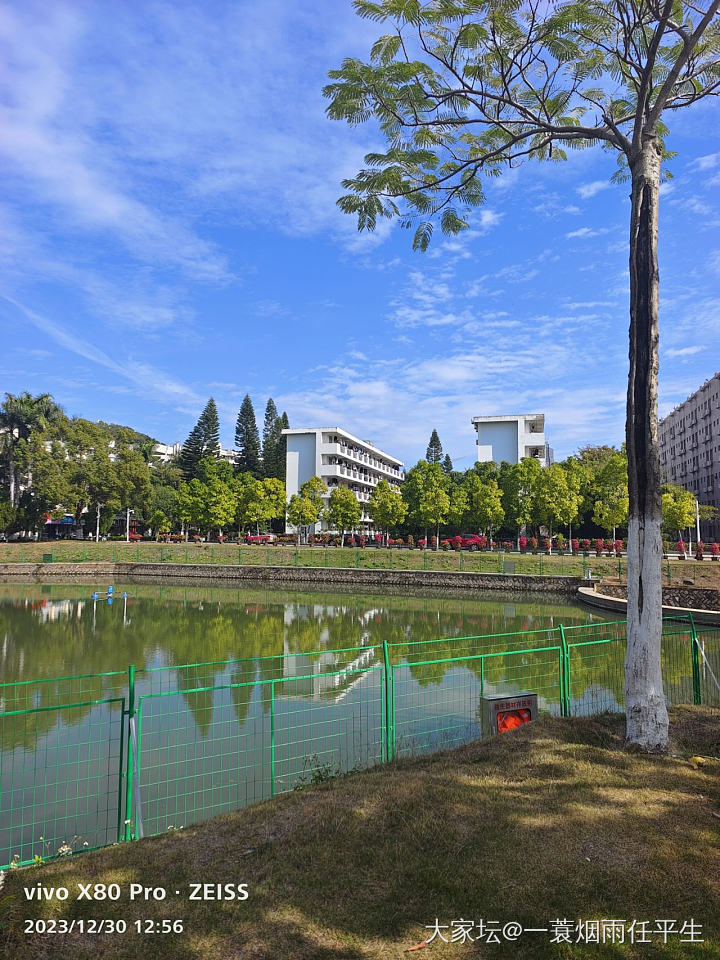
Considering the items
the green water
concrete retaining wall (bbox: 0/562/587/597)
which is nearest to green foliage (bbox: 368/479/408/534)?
concrete retaining wall (bbox: 0/562/587/597)

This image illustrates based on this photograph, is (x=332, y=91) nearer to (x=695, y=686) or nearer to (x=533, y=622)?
(x=695, y=686)

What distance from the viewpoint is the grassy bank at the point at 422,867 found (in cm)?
317

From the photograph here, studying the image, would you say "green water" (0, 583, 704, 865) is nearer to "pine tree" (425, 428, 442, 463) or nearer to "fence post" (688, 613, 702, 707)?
"fence post" (688, 613, 702, 707)

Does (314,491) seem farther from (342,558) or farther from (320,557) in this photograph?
(342,558)

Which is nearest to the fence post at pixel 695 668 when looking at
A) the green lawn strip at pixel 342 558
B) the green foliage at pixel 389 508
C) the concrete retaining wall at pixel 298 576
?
the green lawn strip at pixel 342 558

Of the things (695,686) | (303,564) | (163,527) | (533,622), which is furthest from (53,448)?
(695,686)

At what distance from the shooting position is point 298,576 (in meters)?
35.5

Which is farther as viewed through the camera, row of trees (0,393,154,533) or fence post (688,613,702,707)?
row of trees (0,393,154,533)

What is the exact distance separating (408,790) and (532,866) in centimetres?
132

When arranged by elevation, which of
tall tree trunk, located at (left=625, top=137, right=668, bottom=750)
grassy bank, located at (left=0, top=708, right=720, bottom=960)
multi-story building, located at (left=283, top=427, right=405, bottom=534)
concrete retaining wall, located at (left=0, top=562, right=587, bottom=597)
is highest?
multi-story building, located at (left=283, top=427, right=405, bottom=534)

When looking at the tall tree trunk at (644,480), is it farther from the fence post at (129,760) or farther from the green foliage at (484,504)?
the green foliage at (484,504)

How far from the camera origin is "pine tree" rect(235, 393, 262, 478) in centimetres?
6800

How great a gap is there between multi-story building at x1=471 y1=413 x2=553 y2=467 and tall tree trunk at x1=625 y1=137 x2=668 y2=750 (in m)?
50.2

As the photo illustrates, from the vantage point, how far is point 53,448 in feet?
162
